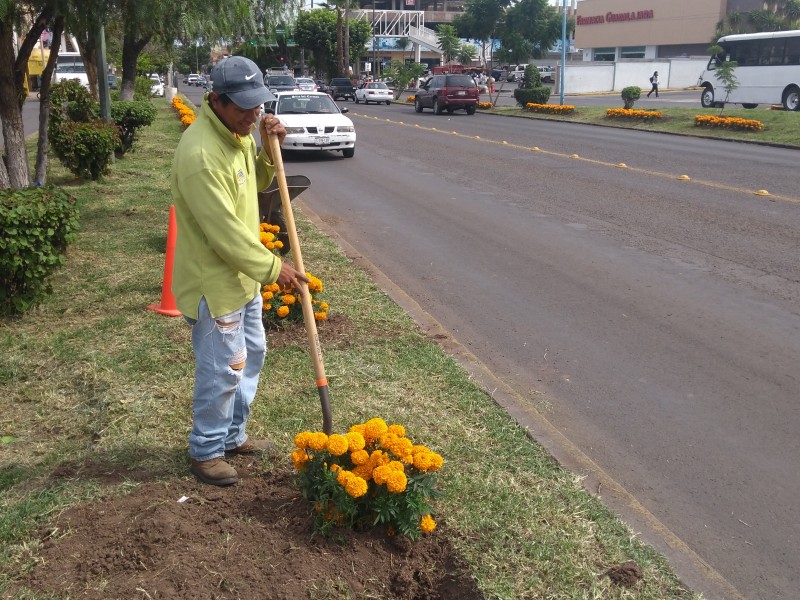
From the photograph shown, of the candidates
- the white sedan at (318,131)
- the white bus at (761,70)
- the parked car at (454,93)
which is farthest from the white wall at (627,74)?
the white sedan at (318,131)

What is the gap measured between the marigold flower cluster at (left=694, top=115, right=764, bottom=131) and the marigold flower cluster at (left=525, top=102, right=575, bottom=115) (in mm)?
7335

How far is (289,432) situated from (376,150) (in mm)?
15730

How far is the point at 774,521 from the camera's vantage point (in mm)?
3711

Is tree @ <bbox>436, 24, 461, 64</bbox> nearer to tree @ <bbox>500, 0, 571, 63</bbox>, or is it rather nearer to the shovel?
tree @ <bbox>500, 0, 571, 63</bbox>

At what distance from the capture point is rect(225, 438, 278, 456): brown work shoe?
396 cm

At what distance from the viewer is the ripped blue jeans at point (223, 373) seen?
343 cm

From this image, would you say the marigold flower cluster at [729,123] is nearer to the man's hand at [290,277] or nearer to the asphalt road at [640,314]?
the asphalt road at [640,314]

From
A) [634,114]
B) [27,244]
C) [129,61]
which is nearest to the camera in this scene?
[27,244]

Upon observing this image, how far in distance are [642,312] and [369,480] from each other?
4143mm

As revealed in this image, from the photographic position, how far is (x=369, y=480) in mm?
3213

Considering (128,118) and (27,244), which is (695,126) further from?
(27,244)

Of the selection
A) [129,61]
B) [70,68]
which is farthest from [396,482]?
[70,68]

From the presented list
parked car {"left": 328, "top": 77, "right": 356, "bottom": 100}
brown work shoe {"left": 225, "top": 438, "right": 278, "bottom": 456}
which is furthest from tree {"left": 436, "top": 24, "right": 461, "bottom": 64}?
brown work shoe {"left": 225, "top": 438, "right": 278, "bottom": 456}

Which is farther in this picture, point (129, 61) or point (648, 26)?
point (648, 26)
